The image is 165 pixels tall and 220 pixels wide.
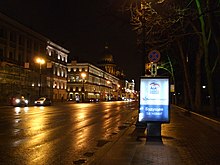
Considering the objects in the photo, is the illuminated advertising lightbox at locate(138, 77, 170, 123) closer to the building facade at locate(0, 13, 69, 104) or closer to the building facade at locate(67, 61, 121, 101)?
the building facade at locate(0, 13, 69, 104)

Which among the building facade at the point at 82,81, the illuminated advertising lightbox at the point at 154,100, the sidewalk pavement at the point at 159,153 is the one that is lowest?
the sidewalk pavement at the point at 159,153

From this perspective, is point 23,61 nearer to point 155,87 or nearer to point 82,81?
point 82,81

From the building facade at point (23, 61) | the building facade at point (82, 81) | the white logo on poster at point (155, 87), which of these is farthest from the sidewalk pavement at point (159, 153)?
the building facade at point (82, 81)

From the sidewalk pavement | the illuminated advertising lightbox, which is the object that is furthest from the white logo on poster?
the sidewalk pavement

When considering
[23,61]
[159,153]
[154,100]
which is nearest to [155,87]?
[154,100]

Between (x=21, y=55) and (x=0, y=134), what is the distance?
5546 centimetres

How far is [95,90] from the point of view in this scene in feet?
458

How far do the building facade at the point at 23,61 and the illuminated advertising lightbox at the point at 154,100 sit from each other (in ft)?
145

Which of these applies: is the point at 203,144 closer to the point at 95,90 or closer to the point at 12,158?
the point at 12,158

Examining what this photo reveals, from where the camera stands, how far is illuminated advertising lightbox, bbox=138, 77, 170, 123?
13336mm

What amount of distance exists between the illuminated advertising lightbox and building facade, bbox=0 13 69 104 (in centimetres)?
4432

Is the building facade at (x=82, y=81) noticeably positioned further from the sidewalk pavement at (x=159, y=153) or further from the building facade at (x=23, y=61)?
the sidewalk pavement at (x=159, y=153)

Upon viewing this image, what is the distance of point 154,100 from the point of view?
13508mm

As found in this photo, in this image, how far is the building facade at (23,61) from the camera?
195 feet
